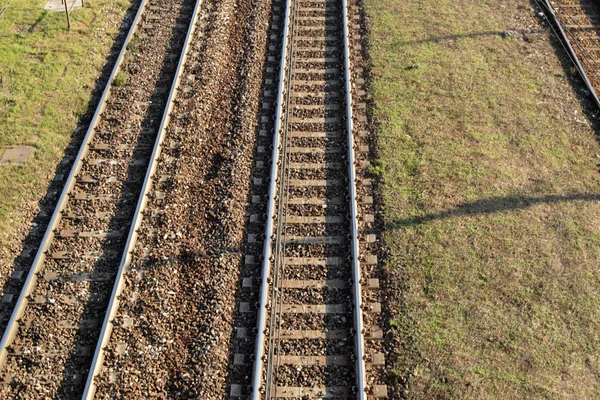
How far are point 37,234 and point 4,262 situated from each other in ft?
2.60

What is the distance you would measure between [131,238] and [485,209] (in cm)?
689

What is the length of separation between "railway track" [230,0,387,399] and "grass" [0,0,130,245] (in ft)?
14.9

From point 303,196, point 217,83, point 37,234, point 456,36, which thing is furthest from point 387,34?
point 37,234

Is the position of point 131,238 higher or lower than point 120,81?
lower

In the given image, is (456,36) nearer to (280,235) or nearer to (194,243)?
(280,235)

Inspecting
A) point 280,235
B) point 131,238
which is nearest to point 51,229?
point 131,238

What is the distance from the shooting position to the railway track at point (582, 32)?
51.9 ft

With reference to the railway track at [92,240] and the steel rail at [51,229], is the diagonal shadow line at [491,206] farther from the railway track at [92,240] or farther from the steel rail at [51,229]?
the steel rail at [51,229]

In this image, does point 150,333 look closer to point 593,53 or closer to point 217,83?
point 217,83

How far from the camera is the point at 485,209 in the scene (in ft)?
40.8

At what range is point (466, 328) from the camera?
34.6 feet

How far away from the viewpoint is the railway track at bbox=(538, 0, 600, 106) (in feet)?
51.9

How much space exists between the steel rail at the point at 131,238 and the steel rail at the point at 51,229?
4.91ft

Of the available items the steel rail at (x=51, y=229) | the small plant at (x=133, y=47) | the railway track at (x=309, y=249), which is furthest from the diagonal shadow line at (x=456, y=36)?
the steel rail at (x=51, y=229)
